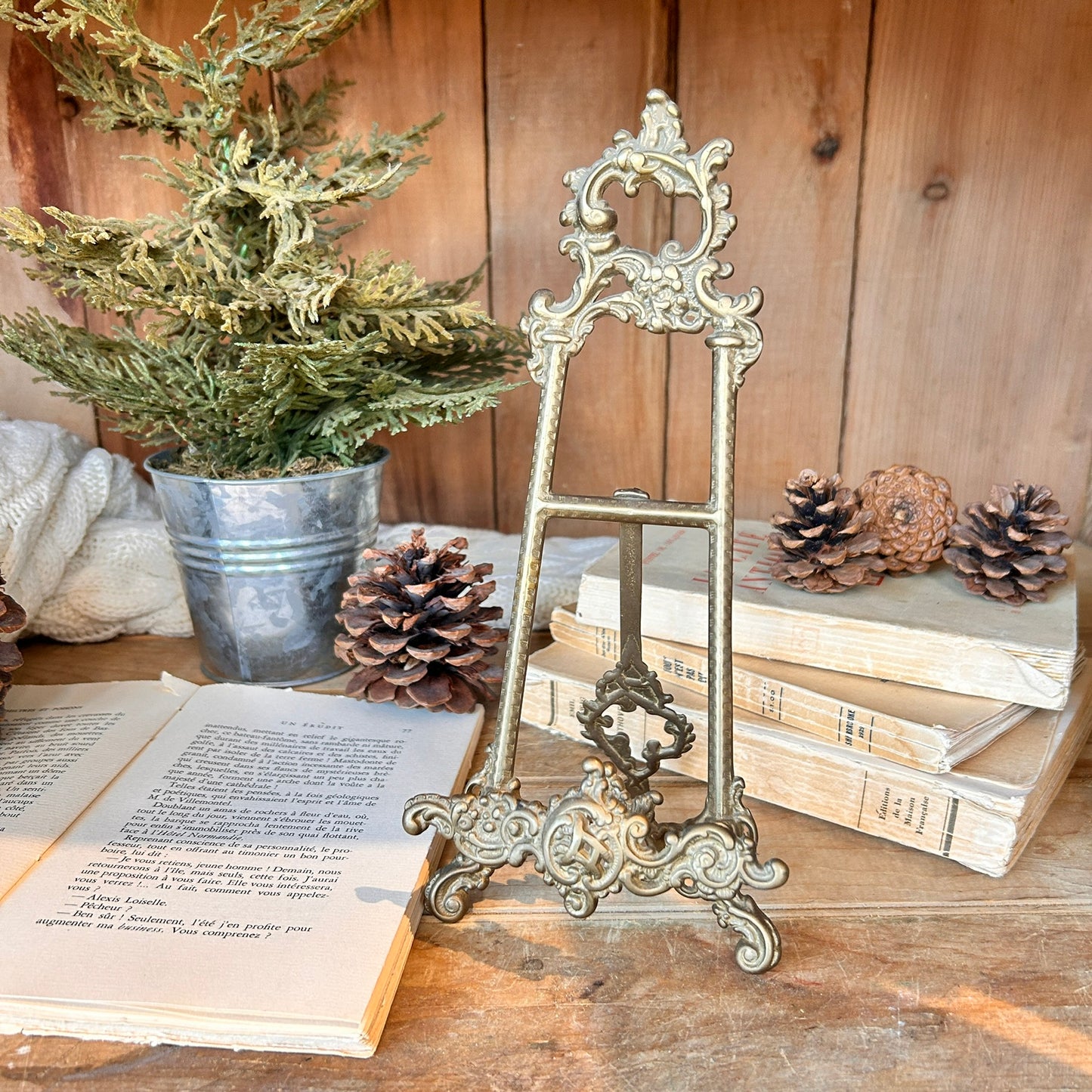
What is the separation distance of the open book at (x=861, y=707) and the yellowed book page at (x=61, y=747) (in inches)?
14.6

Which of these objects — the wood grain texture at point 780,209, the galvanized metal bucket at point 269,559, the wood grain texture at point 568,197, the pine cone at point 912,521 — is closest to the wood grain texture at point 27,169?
the galvanized metal bucket at point 269,559

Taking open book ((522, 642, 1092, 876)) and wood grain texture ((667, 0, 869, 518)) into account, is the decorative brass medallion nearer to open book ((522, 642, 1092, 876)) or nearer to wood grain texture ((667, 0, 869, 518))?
open book ((522, 642, 1092, 876))

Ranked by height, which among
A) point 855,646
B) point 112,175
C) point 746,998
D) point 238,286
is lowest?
point 746,998

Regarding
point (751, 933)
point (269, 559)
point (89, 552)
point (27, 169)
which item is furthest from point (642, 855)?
point (27, 169)

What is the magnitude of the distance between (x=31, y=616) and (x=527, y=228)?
589 millimetres

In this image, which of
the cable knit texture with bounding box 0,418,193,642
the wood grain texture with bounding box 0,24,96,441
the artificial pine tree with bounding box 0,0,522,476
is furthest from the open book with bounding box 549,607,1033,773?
the wood grain texture with bounding box 0,24,96,441

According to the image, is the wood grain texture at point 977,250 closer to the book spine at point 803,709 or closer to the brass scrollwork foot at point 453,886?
the book spine at point 803,709

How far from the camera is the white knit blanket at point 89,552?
798mm

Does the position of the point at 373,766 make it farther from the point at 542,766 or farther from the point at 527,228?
the point at 527,228

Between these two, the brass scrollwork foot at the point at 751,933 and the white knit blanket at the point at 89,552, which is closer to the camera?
the brass scrollwork foot at the point at 751,933

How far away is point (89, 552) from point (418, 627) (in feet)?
1.26

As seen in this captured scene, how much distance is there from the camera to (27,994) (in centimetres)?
42

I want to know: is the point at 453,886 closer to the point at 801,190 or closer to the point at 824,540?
the point at 824,540

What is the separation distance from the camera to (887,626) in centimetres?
60
